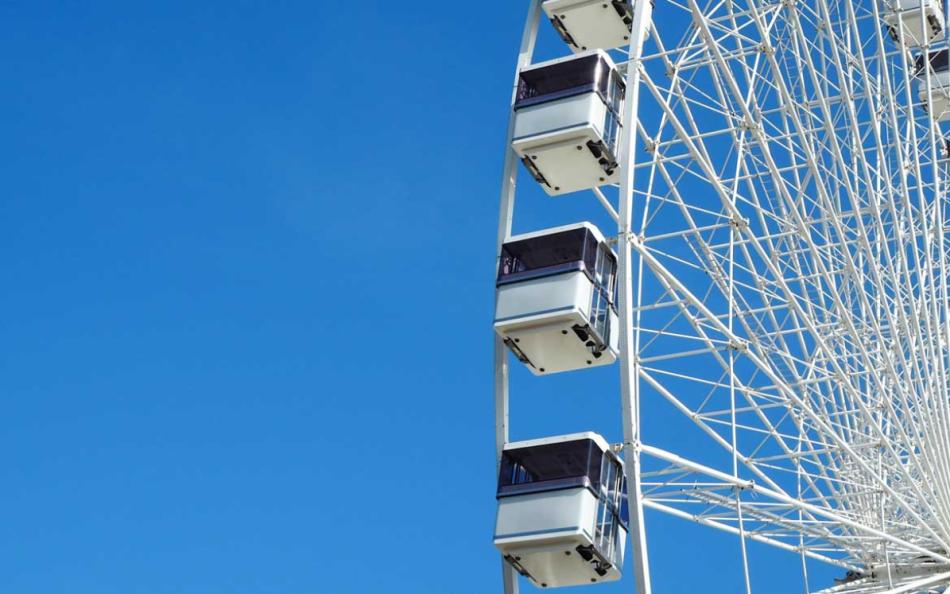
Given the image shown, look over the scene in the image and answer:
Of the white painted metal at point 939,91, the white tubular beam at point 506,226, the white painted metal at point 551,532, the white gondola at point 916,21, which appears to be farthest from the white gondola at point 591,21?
the white painted metal at point 551,532

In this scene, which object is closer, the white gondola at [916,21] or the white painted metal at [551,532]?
the white painted metal at [551,532]

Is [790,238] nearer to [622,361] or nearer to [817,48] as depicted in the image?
[817,48]

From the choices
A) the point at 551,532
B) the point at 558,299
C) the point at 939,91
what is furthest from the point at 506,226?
the point at 939,91

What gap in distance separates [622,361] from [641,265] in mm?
2680

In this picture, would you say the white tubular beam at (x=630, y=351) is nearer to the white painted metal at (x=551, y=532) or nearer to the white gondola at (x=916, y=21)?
the white painted metal at (x=551, y=532)

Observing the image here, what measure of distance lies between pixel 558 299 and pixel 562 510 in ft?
9.01

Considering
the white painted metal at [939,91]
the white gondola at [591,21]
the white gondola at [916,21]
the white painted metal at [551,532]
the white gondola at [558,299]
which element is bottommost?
the white painted metal at [551,532]

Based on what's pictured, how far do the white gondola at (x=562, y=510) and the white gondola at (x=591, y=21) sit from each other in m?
6.37

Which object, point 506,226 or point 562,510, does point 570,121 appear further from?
point 562,510

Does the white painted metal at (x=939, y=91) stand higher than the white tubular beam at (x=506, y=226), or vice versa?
the white painted metal at (x=939, y=91)

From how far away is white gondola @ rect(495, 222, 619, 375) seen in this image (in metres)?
21.6

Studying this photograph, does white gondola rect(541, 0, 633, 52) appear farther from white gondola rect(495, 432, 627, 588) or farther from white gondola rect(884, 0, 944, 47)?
white gondola rect(495, 432, 627, 588)

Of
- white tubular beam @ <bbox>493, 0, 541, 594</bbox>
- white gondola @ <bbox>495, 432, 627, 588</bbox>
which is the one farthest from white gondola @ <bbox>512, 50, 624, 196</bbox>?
white gondola @ <bbox>495, 432, 627, 588</bbox>

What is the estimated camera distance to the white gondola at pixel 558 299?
21625 mm
